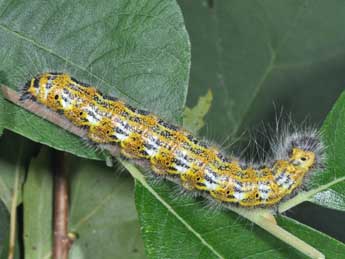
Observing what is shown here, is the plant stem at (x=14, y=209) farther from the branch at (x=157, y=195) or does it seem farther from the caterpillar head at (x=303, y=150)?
the caterpillar head at (x=303, y=150)

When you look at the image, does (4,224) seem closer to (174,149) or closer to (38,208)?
(38,208)

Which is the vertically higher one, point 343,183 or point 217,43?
point 217,43

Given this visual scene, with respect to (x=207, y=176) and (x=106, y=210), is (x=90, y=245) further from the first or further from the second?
(x=207, y=176)

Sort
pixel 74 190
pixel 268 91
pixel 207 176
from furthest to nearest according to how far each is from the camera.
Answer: pixel 268 91 < pixel 74 190 < pixel 207 176

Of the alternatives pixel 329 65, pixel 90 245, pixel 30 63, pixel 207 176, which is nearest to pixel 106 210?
pixel 90 245

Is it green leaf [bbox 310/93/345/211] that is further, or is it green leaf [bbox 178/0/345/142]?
green leaf [bbox 178/0/345/142]

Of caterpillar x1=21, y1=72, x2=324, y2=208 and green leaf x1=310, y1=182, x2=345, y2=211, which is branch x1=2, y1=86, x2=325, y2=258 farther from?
green leaf x1=310, y1=182, x2=345, y2=211

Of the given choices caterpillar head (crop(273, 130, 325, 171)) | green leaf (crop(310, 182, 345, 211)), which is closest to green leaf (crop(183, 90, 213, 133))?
caterpillar head (crop(273, 130, 325, 171))
